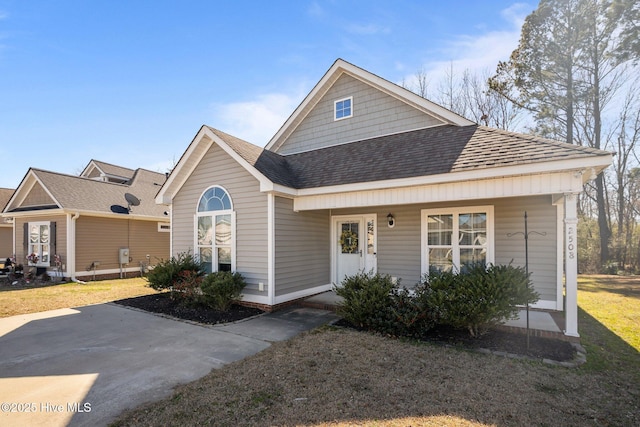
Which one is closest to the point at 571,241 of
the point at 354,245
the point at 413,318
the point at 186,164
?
the point at 413,318

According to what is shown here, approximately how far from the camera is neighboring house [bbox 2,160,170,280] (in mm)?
12719

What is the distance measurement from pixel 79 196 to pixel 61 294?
16.8ft

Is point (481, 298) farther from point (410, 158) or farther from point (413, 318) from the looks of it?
point (410, 158)

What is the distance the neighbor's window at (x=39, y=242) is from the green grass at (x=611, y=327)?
57.4 ft

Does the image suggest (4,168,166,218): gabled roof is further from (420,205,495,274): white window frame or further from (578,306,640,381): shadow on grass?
(578,306,640,381): shadow on grass

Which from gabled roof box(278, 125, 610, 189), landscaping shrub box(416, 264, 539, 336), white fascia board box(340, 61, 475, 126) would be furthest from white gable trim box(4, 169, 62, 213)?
landscaping shrub box(416, 264, 539, 336)

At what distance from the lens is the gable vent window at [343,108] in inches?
405

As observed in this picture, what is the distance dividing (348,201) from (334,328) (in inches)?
114

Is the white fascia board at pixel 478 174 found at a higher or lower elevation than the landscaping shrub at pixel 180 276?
higher

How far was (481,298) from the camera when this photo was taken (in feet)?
17.0

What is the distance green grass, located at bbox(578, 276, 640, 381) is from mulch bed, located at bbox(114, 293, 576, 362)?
42 centimetres

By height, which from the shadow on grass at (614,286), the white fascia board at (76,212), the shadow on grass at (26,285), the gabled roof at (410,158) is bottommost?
the shadow on grass at (614,286)

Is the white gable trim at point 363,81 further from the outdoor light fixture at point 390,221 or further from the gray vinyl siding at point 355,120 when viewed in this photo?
the outdoor light fixture at point 390,221

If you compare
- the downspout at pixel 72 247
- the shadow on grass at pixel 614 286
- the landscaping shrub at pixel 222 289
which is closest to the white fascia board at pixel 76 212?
the downspout at pixel 72 247
